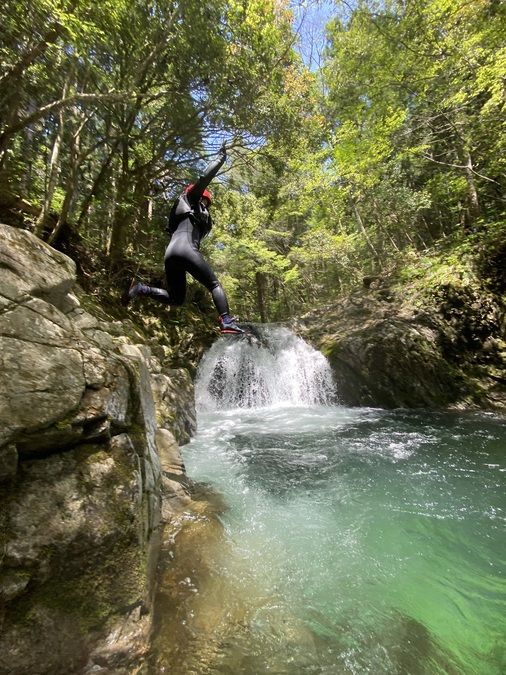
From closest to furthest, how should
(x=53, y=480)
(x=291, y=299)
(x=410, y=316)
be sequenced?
1. (x=53, y=480)
2. (x=410, y=316)
3. (x=291, y=299)

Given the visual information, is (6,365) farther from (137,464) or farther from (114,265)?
(114,265)

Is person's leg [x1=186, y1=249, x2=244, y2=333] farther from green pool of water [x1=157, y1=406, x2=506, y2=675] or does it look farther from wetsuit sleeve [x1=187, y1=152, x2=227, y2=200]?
green pool of water [x1=157, y1=406, x2=506, y2=675]

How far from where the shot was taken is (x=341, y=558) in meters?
3.24

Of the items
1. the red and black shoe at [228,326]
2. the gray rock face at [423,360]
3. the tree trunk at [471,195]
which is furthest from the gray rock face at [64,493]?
the tree trunk at [471,195]

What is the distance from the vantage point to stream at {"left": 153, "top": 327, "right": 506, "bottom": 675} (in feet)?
7.30

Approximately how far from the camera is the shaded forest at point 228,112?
5.25 m

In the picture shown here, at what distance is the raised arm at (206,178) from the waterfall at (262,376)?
297 inches

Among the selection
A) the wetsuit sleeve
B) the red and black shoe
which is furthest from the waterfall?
the wetsuit sleeve

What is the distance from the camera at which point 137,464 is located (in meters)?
2.56

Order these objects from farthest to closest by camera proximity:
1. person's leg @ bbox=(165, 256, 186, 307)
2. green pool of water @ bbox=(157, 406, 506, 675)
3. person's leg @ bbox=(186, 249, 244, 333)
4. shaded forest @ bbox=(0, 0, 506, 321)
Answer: shaded forest @ bbox=(0, 0, 506, 321) < person's leg @ bbox=(165, 256, 186, 307) < person's leg @ bbox=(186, 249, 244, 333) < green pool of water @ bbox=(157, 406, 506, 675)

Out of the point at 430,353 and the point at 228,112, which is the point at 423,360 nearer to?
the point at 430,353

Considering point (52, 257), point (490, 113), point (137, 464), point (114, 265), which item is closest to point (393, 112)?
point (490, 113)

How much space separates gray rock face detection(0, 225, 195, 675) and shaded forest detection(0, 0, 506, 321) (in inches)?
122

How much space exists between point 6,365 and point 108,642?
5.70ft
